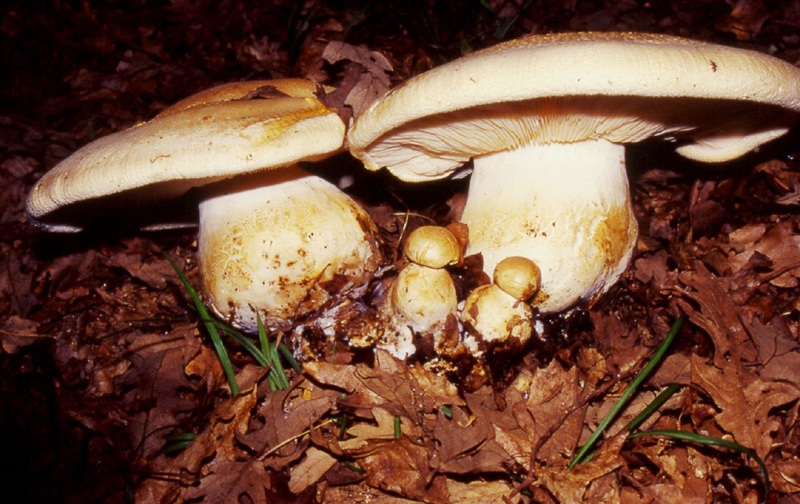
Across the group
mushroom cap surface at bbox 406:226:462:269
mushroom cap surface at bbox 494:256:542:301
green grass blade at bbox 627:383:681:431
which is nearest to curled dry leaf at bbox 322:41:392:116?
mushroom cap surface at bbox 406:226:462:269

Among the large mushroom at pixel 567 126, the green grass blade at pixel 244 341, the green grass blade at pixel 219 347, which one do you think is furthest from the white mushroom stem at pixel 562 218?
the green grass blade at pixel 219 347

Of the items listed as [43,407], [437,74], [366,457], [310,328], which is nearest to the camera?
[437,74]

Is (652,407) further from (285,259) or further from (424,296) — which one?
(285,259)

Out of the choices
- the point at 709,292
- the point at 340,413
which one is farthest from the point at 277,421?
the point at 709,292

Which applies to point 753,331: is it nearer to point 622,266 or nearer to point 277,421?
point 622,266

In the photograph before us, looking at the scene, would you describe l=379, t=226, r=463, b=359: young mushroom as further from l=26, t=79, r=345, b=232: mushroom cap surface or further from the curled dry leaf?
the curled dry leaf

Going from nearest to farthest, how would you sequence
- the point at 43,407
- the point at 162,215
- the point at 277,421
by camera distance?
1. the point at 277,421
2. the point at 43,407
3. the point at 162,215

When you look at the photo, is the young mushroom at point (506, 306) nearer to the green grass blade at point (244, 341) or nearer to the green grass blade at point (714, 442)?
the green grass blade at point (714, 442)
